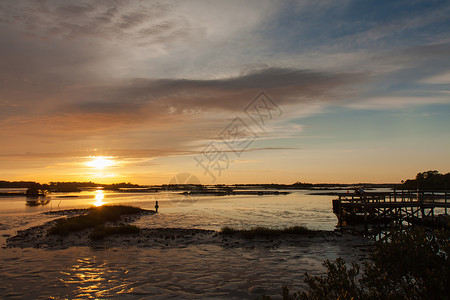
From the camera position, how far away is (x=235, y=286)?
48.2 feet

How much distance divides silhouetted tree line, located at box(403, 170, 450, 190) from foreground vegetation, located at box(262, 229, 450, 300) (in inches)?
4866

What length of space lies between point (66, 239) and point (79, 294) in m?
14.4

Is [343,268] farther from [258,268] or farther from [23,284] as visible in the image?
[23,284]

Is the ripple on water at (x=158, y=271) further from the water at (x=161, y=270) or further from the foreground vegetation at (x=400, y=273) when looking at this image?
the foreground vegetation at (x=400, y=273)

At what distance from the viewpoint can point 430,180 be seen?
117875mm

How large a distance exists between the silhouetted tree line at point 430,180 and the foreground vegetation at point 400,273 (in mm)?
123607

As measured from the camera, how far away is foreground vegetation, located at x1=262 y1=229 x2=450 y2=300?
6.69 metres

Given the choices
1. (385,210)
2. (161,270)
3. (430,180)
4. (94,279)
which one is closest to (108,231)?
(161,270)

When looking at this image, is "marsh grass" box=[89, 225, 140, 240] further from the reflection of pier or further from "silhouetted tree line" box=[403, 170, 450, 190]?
"silhouetted tree line" box=[403, 170, 450, 190]

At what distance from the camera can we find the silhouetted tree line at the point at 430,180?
112 m

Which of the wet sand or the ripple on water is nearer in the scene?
the ripple on water

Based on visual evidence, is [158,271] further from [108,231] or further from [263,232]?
[108,231]

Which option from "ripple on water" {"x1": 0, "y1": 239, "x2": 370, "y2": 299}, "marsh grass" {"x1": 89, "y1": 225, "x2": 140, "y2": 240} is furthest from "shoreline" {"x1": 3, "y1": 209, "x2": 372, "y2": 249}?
"ripple on water" {"x1": 0, "y1": 239, "x2": 370, "y2": 299}

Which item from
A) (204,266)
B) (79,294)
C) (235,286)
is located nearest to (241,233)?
(204,266)
